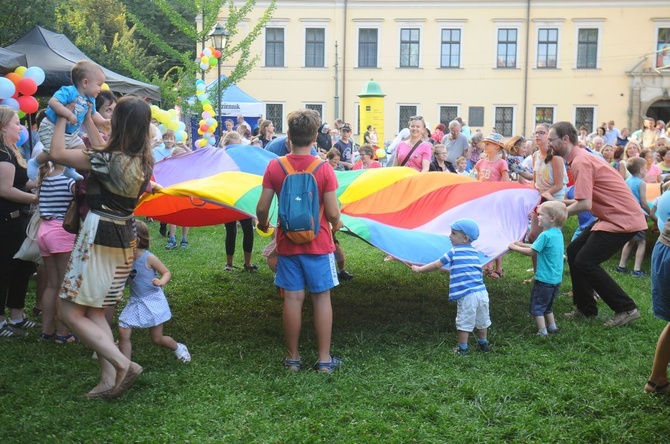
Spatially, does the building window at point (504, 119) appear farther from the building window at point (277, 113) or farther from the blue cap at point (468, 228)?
the blue cap at point (468, 228)

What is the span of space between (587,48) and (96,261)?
32.2 meters

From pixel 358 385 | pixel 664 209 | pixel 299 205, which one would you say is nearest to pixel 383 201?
pixel 299 205

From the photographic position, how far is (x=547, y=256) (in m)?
5.72

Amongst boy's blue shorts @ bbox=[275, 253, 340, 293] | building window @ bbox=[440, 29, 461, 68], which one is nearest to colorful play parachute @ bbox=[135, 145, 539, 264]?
boy's blue shorts @ bbox=[275, 253, 340, 293]

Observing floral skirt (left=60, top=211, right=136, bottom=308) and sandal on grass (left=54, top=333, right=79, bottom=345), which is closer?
floral skirt (left=60, top=211, right=136, bottom=308)

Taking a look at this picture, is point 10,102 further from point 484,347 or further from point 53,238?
point 484,347

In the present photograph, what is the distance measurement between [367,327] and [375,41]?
2830 centimetres

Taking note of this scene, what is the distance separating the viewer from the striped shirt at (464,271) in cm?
526

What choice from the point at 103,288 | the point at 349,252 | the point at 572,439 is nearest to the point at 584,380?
the point at 572,439

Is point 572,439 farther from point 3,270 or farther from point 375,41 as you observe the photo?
point 375,41

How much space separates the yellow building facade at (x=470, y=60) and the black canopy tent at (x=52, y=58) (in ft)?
67.2

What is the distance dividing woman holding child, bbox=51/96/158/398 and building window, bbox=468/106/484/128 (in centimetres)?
2975

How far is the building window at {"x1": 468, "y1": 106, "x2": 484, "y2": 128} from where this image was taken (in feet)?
107

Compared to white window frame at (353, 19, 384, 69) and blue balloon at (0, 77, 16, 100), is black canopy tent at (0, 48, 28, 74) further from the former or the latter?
white window frame at (353, 19, 384, 69)
